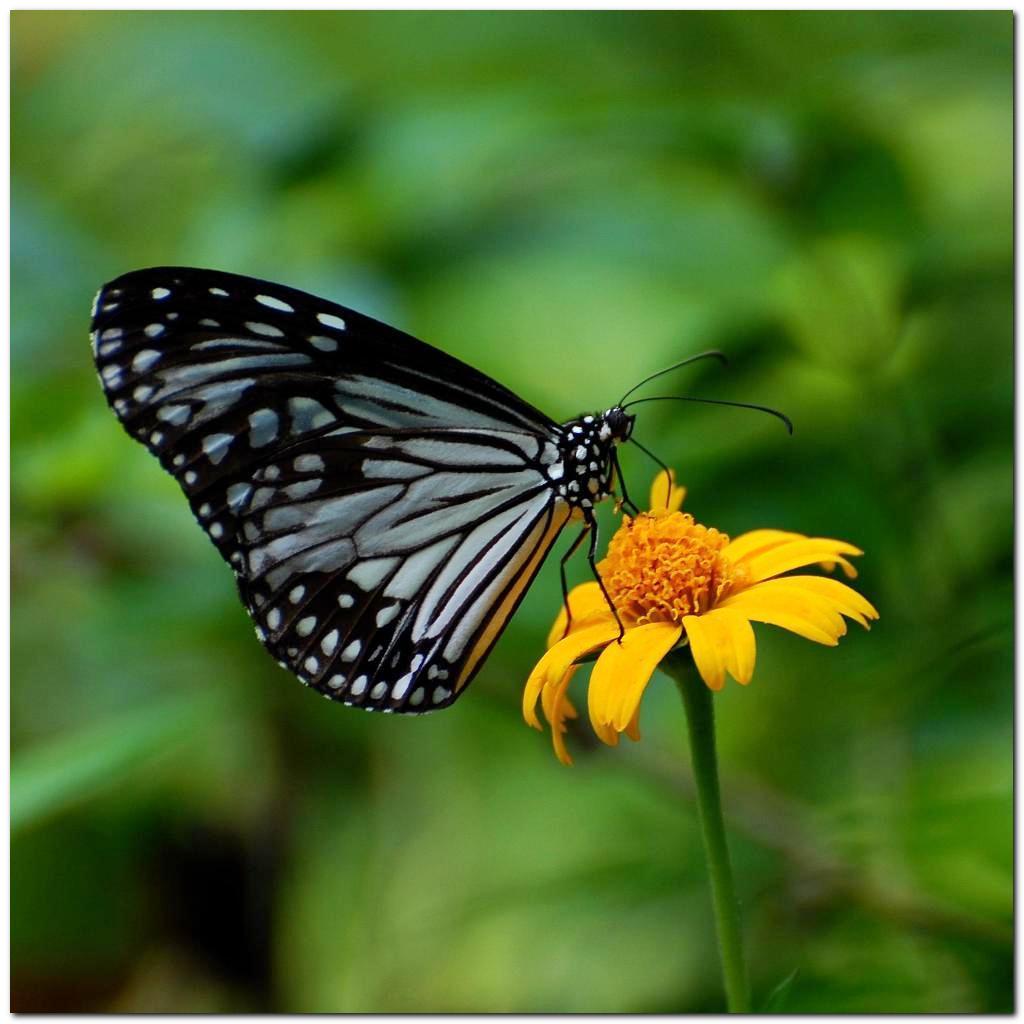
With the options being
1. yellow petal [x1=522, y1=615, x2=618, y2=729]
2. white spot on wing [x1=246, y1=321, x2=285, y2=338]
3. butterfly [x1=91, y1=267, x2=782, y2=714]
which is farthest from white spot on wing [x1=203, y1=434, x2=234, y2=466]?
yellow petal [x1=522, y1=615, x2=618, y2=729]

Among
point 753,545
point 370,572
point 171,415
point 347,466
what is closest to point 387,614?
point 370,572

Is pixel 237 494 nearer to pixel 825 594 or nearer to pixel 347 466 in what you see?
pixel 347 466

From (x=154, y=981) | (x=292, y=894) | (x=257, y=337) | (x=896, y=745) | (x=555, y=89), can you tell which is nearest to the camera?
(x=257, y=337)

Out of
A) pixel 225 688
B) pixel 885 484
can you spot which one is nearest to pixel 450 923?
pixel 225 688

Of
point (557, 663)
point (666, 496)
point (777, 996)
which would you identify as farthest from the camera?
point (666, 496)

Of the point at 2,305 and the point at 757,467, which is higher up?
the point at 2,305

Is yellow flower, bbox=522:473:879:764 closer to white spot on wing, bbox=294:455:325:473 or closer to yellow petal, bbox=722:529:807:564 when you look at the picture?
yellow petal, bbox=722:529:807:564

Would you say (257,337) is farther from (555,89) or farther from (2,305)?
(555,89)
